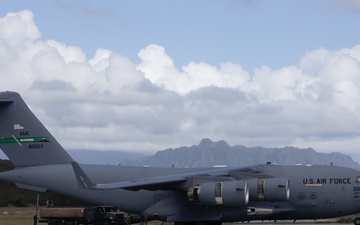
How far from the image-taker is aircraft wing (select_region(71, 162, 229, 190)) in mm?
32312

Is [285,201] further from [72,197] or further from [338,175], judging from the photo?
[72,197]

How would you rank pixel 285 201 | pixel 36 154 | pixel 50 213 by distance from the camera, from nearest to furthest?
pixel 285 201 < pixel 36 154 < pixel 50 213

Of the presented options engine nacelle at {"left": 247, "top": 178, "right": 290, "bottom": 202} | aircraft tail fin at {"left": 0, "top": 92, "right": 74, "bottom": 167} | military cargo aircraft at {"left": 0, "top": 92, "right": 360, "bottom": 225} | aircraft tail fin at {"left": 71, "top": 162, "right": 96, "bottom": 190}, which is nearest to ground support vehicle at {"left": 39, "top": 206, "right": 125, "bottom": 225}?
military cargo aircraft at {"left": 0, "top": 92, "right": 360, "bottom": 225}

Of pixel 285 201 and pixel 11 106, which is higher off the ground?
pixel 11 106

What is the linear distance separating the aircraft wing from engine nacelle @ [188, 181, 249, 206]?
77cm

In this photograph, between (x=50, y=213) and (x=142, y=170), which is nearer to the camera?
(x=142, y=170)

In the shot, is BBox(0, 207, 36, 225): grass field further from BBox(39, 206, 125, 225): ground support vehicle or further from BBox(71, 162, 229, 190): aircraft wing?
BBox(71, 162, 229, 190): aircraft wing

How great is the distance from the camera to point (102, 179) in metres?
35.4

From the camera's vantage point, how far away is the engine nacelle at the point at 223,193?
3284 centimetres

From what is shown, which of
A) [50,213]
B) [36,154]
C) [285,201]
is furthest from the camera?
[50,213]

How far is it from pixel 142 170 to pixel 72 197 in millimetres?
3407

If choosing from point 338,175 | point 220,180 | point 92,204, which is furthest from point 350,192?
point 92,204

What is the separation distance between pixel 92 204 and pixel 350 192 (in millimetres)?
11674

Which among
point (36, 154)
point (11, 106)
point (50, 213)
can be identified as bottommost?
point (50, 213)
